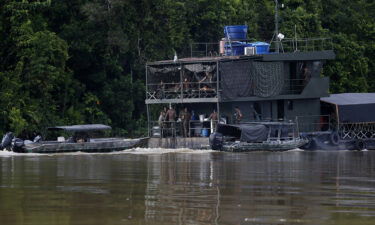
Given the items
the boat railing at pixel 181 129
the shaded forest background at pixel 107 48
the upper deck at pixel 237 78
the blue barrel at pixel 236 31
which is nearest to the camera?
the upper deck at pixel 237 78

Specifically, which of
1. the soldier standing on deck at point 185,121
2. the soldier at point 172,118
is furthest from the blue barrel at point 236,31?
the soldier at point 172,118

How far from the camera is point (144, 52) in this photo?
5656 centimetres

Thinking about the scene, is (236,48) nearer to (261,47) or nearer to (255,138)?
(261,47)

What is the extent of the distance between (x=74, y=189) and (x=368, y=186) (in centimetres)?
734

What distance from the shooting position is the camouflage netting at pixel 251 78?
147 feet

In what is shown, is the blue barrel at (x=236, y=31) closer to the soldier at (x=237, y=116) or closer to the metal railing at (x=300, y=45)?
the soldier at (x=237, y=116)

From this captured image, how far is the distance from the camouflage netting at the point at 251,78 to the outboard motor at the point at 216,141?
9.59 feet

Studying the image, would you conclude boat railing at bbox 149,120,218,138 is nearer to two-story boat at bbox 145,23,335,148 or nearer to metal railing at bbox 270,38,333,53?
two-story boat at bbox 145,23,335,148

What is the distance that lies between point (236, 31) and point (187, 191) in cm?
2682

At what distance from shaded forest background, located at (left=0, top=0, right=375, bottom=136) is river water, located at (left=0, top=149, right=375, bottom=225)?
14.3 metres

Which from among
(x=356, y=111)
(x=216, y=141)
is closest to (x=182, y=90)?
(x=216, y=141)

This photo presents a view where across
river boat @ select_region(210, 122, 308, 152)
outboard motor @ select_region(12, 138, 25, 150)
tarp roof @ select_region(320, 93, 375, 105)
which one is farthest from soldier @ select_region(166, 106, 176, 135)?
tarp roof @ select_region(320, 93, 375, 105)

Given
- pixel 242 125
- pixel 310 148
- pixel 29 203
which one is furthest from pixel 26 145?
pixel 29 203

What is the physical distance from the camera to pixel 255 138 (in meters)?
42.8
